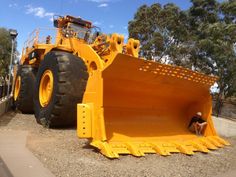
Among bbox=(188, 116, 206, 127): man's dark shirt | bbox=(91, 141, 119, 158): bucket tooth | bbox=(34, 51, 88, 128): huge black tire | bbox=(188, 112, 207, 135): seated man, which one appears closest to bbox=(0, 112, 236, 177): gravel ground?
bbox=(91, 141, 119, 158): bucket tooth

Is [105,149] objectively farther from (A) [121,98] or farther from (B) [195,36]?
(B) [195,36]

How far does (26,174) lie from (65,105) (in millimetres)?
3430

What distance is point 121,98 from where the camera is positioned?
7848mm

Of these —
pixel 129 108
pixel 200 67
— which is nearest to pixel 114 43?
pixel 129 108

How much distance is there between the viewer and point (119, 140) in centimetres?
718

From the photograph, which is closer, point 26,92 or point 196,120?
point 196,120

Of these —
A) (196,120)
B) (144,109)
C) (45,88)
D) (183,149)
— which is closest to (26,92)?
(45,88)

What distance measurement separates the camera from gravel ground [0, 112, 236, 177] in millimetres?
5680

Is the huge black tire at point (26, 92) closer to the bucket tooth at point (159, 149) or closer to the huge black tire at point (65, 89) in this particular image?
the huge black tire at point (65, 89)

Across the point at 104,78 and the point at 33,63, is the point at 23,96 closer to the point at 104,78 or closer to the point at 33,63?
the point at 33,63

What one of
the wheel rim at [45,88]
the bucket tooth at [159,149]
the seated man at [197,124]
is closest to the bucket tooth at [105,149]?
the bucket tooth at [159,149]

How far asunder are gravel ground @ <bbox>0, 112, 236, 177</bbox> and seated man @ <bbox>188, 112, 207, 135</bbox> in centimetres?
80

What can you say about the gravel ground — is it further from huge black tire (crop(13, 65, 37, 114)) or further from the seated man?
huge black tire (crop(13, 65, 37, 114))

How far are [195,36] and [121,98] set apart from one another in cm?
1899
